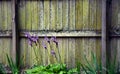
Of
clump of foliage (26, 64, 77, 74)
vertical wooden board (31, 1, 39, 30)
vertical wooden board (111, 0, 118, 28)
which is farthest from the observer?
vertical wooden board (31, 1, 39, 30)

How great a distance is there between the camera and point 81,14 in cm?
598

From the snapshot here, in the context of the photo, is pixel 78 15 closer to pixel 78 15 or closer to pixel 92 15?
pixel 78 15

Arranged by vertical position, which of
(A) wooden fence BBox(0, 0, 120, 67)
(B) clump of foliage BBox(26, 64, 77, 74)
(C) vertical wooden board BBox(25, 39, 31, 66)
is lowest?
(B) clump of foliage BBox(26, 64, 77, 74)

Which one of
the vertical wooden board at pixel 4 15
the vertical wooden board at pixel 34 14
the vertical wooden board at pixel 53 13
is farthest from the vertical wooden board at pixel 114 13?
the vertical wooden board at pixel 4 15

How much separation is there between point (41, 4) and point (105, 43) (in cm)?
142

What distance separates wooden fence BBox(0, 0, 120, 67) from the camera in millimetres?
5965

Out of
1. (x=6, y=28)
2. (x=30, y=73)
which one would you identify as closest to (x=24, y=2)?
(x=6, y=28)

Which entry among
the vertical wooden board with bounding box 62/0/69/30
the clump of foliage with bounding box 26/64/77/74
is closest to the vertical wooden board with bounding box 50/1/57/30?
the vertical wooden board with bounding box 62/0/69/30

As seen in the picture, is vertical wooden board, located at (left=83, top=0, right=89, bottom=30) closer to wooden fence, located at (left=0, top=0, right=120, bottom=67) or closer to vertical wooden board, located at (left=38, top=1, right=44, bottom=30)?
wooden fence, located at (left=0, top=0, right=120, bottom=67)

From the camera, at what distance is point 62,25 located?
6031 mm

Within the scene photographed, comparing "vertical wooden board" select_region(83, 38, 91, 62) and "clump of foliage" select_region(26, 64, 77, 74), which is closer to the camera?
"clump of foliage" select_region(26, 64, 77, 74)

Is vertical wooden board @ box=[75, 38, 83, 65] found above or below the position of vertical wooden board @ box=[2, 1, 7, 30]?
below

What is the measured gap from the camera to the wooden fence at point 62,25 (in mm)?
5965

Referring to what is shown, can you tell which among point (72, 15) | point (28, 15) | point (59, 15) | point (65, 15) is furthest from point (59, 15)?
point (28, 15)
